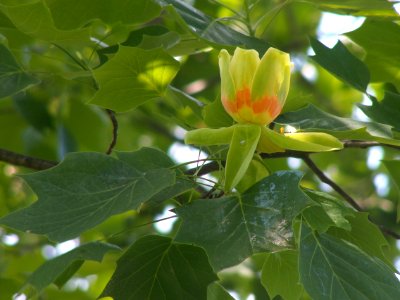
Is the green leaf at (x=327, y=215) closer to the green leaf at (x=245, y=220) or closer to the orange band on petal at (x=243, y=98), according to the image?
the green leaf at (x=245, y=220)

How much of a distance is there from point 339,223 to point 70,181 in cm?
54

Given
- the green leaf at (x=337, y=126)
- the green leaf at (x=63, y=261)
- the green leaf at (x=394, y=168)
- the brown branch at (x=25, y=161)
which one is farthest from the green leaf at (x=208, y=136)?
the brown branch at (x=25, y=161)

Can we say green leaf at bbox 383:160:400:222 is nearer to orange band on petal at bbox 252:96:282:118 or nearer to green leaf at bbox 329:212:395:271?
green leaf at bbox 329:212:395:271

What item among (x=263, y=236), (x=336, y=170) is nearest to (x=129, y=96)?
(x=263, y=236)

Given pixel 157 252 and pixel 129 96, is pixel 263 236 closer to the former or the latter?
pixel 157 252

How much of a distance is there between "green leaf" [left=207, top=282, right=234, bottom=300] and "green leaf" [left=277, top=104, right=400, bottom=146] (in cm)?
41

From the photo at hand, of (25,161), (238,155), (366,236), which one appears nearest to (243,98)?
(238,155)

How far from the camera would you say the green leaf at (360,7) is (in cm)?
195

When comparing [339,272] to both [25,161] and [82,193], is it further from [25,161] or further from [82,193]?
[25,161]

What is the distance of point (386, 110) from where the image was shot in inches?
76.7

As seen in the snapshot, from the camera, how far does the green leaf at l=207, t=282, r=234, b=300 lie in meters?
1.83

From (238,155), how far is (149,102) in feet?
6.00

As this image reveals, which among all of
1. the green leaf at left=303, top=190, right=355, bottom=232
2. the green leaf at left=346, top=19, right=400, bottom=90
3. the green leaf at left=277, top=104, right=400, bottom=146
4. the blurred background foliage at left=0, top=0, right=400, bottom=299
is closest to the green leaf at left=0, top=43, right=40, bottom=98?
the blurred background foliage at left=0, top=0, right=400, bottom=299

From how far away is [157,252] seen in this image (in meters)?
1.73
